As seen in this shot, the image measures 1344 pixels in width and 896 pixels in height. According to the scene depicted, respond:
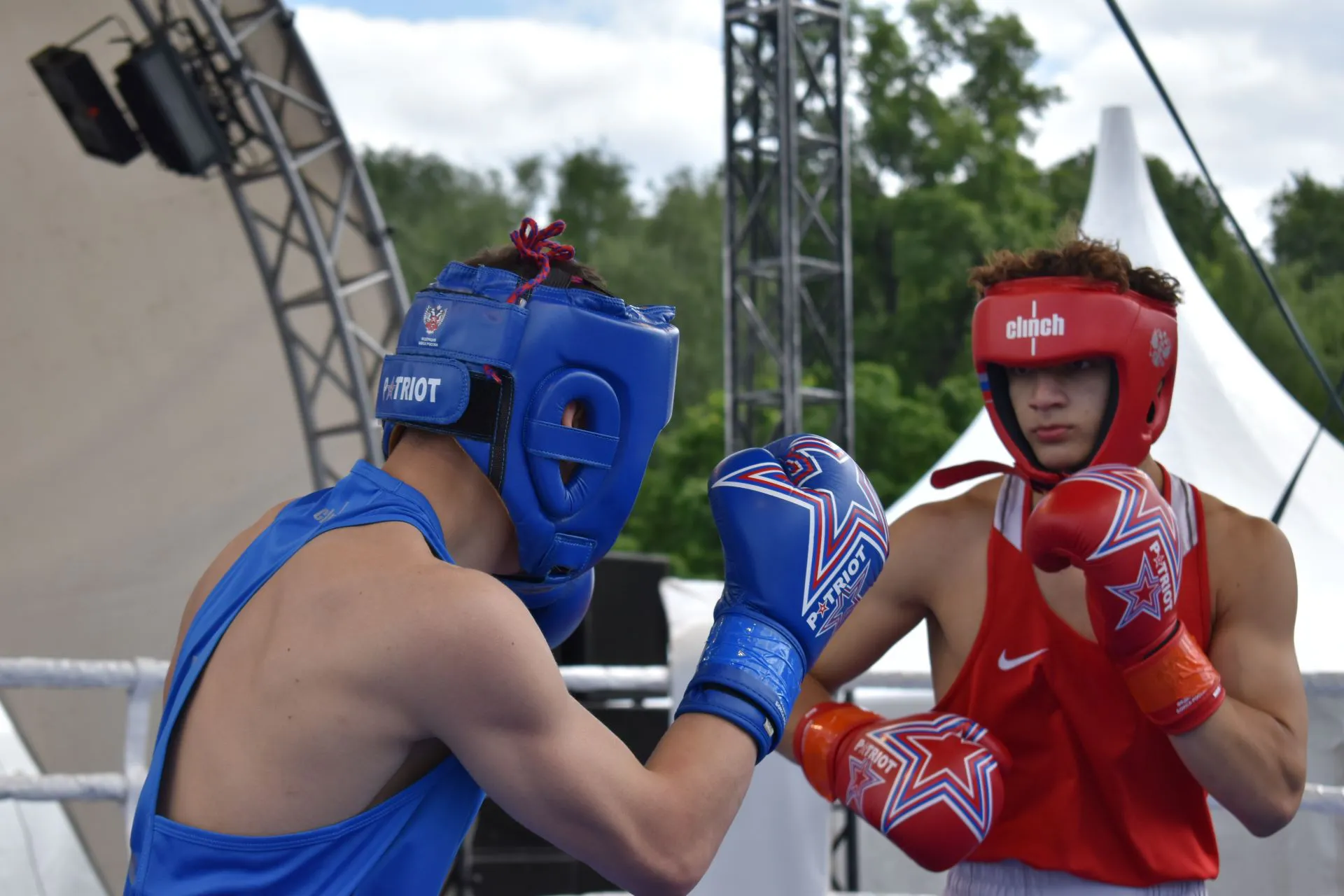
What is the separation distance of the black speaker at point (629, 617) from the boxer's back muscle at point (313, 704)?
410 centimetres

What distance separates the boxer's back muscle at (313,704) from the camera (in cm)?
123

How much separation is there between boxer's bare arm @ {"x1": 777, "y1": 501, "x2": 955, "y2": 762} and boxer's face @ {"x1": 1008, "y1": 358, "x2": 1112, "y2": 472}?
204 millimetres

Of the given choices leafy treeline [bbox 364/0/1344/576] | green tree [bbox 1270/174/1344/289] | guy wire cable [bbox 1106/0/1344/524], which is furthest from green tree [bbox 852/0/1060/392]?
guy wire cable [bbox 1106/0/1344/524]

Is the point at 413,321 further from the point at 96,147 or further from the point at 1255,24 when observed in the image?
the point at 1255,24

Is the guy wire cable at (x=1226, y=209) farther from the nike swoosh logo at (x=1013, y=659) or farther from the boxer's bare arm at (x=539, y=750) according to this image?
the boxer's bare arm at (x=539, y=750)

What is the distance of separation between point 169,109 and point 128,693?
3.30 m

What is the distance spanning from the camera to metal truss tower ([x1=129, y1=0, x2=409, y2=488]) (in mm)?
5242

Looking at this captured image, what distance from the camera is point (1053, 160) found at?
21.0 metres

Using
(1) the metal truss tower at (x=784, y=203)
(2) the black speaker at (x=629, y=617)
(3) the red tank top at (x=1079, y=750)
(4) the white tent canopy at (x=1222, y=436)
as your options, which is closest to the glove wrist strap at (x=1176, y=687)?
(3) the red tank top at (x=1079, y=750)

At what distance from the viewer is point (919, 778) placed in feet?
5.52

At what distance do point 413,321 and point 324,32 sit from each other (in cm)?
2786


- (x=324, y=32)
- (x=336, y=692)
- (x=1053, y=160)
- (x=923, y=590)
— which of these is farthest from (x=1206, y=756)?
(x=324, y=32)

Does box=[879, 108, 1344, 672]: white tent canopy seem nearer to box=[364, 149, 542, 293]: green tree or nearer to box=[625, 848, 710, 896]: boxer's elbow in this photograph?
box=[625, 848, 710, 896]: boxer's elbow

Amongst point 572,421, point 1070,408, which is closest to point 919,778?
point 1070,408
